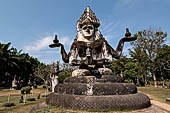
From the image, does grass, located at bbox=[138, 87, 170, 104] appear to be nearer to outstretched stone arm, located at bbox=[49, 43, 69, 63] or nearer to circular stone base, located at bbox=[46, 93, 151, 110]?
circular stone base, located at bbox=[46, 93, 151, 110]

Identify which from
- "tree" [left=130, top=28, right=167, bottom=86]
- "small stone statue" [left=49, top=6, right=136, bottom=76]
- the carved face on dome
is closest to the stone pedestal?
"small stone statue" [left=49, top=6, right=136, bottom=76]

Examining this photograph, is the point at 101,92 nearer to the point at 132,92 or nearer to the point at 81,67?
the point at 132,92

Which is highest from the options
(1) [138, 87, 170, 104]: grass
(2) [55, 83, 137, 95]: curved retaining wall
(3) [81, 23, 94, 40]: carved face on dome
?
(3) [81, 23, 94, 40]: carved face on dome

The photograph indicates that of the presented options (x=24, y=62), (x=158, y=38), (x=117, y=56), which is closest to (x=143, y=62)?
(x=158, y=38)

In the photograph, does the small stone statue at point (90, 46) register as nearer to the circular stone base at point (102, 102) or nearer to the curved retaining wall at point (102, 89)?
the curved retaining wall at point (102, 89)

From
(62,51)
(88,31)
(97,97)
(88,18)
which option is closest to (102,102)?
(97,97)

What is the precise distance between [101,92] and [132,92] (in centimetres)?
142

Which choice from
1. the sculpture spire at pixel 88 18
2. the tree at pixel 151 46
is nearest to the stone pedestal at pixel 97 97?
the sculpture spire at pixel 88 18

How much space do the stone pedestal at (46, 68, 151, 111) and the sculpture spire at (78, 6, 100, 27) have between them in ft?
10.4

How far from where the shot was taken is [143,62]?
29.6 m

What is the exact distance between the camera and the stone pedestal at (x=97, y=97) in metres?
3.95

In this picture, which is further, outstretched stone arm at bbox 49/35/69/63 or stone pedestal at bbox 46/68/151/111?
outstretched stone arm at bbox 49/35/69/63

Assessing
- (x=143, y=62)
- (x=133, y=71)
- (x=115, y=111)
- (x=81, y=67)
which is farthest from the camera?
(x=133, y=71)

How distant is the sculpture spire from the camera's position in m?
6.49
